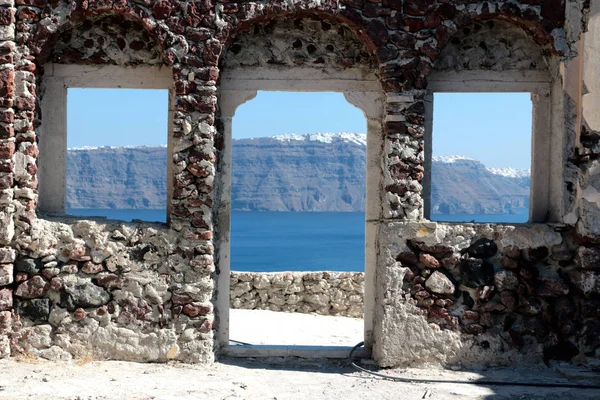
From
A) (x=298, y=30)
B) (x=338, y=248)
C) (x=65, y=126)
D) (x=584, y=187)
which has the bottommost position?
(x=338, y=248)

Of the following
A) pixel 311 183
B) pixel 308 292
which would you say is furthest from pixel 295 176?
pixel 308 292

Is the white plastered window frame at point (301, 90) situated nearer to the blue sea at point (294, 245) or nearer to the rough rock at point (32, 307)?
the rough rock at point (32, 307)

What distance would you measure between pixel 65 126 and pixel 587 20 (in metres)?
4.91

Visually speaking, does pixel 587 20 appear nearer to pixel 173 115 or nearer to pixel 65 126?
pixel 173 115

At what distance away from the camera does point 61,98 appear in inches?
300

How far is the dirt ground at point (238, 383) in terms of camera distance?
651 centimetres

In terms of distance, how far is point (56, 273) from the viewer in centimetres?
734

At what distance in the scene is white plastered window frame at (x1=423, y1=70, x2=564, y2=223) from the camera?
7531 millimetres

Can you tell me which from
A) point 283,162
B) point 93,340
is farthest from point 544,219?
point 283,162

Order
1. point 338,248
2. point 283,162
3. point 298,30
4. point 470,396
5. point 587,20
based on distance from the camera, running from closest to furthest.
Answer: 1. point 470,396
2. point 587,20
3. point 298,30
4. point 338,248
5. point 283,162

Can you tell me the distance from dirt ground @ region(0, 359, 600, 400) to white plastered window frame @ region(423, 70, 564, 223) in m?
1.59

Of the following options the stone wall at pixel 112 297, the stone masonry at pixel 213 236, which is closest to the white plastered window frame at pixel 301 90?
the stone masonry at pixel 213 236

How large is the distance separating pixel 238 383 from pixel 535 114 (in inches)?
148

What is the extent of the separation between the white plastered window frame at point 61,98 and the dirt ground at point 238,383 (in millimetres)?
1499
